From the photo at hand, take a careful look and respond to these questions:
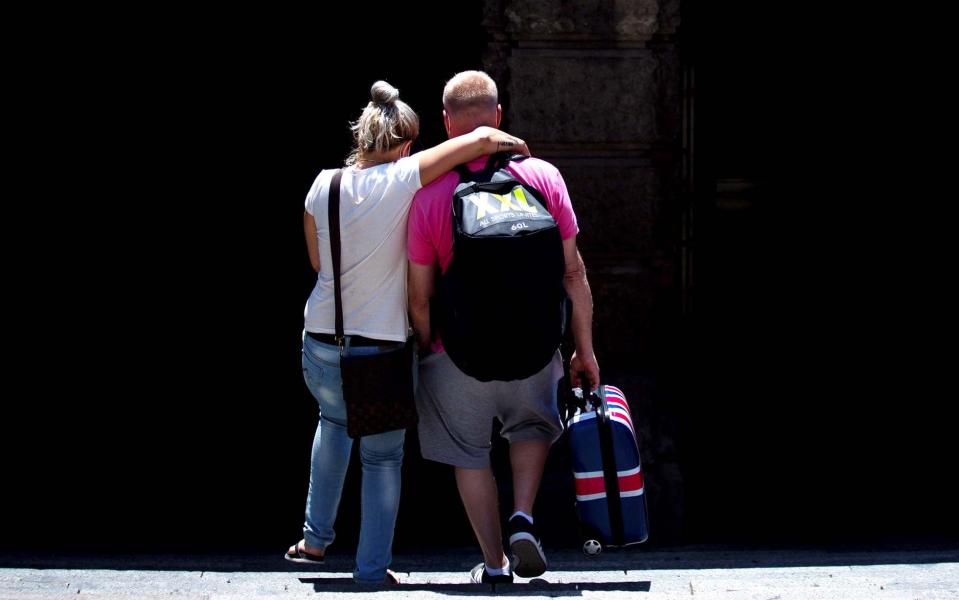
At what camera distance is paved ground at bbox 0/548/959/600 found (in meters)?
4.66

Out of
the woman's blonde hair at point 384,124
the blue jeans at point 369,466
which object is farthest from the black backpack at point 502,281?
the blue jeans at point 369,466

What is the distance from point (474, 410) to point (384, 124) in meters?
0.97

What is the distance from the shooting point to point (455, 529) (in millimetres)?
6523

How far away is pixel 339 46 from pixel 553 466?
2.05m

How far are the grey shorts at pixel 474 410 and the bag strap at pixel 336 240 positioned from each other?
13.5 inches

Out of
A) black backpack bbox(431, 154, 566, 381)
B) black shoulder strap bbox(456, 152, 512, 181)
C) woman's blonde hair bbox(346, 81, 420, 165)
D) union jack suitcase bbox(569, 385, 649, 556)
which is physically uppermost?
woman's blonde hair bbox(346, 81, 420, 165)

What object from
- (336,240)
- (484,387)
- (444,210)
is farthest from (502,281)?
(336,240)

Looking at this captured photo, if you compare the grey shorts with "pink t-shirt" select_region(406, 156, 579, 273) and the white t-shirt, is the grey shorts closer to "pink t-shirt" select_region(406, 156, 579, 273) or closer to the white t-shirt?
the white t-shirt

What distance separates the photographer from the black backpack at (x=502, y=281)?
4375mm

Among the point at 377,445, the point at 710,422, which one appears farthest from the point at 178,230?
the point at 710,422

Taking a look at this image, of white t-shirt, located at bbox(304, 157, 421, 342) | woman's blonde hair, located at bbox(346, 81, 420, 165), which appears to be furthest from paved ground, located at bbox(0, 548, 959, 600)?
woman's blonde hair, located at bbox(346, 81, 420, 165)

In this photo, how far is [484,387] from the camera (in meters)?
4.71

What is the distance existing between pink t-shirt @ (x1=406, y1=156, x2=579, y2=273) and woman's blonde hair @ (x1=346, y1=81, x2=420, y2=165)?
0.21 metres

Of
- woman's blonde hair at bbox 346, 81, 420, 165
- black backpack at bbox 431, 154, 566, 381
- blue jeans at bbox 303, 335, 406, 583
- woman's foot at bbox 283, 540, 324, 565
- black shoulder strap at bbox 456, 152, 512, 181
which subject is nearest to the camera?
black backpack at bbox 431, 154, 566, 381
